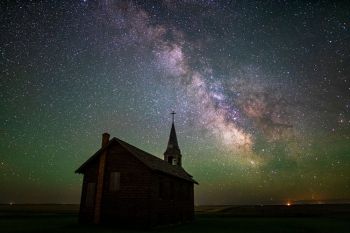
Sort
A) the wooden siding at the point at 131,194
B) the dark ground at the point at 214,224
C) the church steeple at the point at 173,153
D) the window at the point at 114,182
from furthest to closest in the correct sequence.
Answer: the church steeple at the point at 173,153 → the window at the point at 114,182 → the wooden siding at the point at 131,194 → the dark ground at the point at 214,224

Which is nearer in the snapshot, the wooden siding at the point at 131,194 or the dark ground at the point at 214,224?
the dark ground at the point at 214,224

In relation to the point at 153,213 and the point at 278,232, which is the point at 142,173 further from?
the point at 278,232

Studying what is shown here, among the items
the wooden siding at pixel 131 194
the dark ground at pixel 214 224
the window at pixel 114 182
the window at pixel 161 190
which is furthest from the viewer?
the window at pixel 161 190

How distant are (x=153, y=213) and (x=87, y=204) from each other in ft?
21.2

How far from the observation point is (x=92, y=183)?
2559 centimetres

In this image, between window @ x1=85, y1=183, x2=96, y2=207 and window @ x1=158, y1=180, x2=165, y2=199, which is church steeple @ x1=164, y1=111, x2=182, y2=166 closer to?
window @ x1=158, y1=180, x2=165, y2=199

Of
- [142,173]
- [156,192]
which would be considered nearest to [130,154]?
[142,173]

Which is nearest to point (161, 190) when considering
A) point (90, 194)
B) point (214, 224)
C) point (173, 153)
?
point (90, 194)

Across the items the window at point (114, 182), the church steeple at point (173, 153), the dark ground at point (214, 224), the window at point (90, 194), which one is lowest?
the dark ground at point (214, 224)

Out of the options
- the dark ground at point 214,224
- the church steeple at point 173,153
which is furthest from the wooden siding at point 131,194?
the church steeple at point 173,153

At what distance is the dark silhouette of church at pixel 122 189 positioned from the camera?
2333cm

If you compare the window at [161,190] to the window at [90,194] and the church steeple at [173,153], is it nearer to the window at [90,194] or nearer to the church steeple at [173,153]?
the window at [90,194]

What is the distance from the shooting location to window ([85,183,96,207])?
25062 millimetres

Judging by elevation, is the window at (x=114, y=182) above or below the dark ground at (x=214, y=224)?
above
